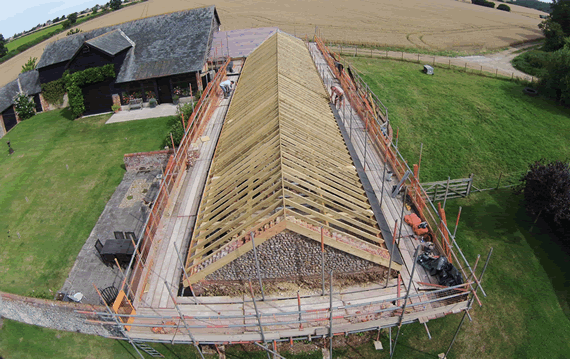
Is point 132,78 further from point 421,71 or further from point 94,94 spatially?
point 421,71

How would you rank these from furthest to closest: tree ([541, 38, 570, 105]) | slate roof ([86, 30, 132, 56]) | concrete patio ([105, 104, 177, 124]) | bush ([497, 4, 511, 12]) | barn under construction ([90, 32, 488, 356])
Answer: bush ([497, 4, 511, 12]), slate roof ([86, 30, 132, 56]), concrete patio ([105, 104, 177, 124]), tree ([541, 38, 570, 105]), barn under construction ([90, 32, 488, 356])

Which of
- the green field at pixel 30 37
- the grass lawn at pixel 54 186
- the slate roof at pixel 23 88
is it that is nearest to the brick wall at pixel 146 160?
the grass lawn at pixel 54 186

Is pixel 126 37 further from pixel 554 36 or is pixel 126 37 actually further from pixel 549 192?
pixel 554 36

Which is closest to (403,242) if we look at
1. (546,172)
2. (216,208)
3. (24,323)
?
(216,208)

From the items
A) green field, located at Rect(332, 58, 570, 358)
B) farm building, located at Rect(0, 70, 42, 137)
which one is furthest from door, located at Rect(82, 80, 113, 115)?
green field, located at Rect(332, 58, 570, 358)

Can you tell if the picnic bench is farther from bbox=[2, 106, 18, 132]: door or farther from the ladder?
the ladder

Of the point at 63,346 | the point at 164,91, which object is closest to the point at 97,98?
the point at 164,91
